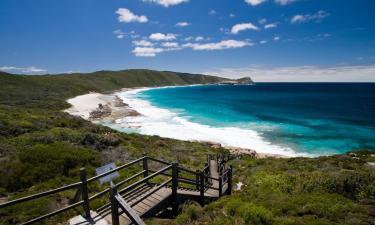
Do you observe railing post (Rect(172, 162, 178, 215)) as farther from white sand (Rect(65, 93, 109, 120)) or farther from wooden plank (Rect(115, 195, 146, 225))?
white sand (Rect(65, 93, 109, 120))

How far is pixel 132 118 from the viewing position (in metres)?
49.7

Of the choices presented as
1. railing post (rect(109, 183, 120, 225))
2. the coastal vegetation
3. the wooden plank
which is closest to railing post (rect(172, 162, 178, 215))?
the coastal vegetation

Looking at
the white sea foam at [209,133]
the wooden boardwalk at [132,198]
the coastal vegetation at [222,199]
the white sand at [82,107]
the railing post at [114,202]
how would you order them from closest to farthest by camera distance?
the railing post at [114,202], the wooden boardwalk at [132,198], the coastal vegetation at [222,199], the white sea foam at [209,133], the white sand at [82,107]

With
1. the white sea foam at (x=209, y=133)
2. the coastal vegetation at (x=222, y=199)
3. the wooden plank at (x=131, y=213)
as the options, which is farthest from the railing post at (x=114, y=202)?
the white sea foam at (x=209, y=133)

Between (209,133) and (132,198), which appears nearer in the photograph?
(132,198)

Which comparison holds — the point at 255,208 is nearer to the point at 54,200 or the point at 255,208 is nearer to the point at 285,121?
the point at 54,200

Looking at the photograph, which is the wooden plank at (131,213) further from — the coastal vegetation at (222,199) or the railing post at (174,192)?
the railing post at (174,192)

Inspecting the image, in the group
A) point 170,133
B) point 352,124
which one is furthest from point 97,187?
point 352,124

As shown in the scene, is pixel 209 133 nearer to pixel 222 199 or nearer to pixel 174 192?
pixel 222 199

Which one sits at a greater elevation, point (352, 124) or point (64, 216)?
point (64, 216)

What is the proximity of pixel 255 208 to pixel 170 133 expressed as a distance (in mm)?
29517

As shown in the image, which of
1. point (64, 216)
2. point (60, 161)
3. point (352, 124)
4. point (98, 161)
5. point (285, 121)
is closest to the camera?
point (64, 216)

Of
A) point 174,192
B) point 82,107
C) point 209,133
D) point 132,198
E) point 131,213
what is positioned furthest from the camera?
point 82,107

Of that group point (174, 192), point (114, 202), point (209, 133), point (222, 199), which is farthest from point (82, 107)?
point (114, 202)
